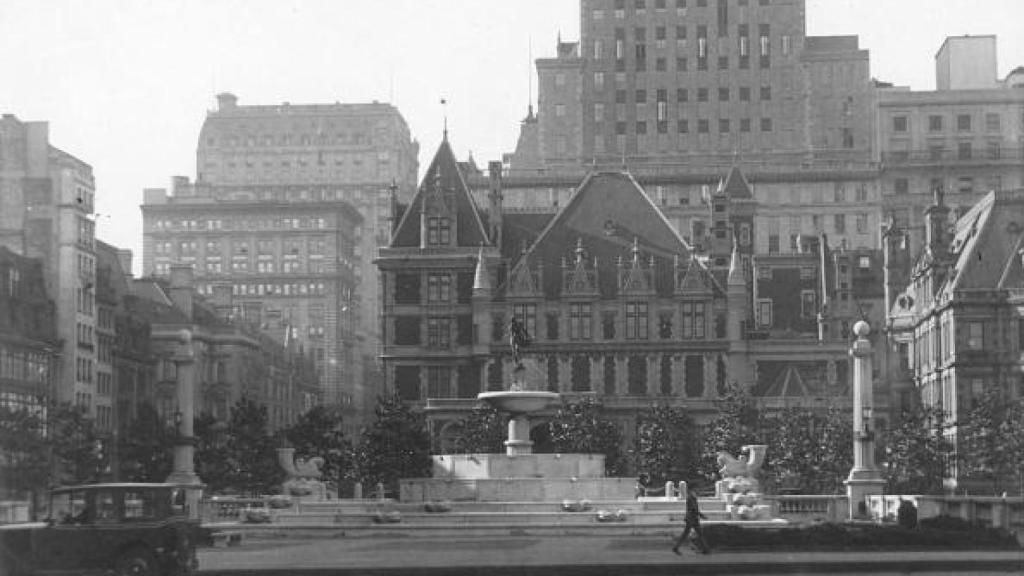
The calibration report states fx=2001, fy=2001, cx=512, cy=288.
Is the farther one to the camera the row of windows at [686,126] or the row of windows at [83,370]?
the row of windows at [686,126]

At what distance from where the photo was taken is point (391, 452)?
100562 millimetres

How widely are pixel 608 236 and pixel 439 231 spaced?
11.3 metres

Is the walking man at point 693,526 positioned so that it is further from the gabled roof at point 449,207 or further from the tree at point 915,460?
the gabled roof at point 449,207

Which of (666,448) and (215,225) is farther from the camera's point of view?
(215,225)

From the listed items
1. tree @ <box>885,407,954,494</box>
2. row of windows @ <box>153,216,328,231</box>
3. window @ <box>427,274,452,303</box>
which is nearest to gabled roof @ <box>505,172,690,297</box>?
window @ <box>427,274,452,303</box>

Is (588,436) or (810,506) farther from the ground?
(588,436)

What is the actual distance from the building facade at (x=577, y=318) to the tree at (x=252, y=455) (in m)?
28.1

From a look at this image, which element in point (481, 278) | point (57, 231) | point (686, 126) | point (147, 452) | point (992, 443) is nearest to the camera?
point (992, 443)

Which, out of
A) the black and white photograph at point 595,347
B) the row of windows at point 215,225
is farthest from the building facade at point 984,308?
the row of windows at point 215,225

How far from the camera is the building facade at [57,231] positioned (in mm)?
113125

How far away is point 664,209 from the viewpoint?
17062 cm

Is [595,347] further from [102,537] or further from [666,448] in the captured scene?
[102,537]

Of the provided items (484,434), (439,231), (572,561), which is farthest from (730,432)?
(572,561)

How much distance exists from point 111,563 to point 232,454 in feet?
183
